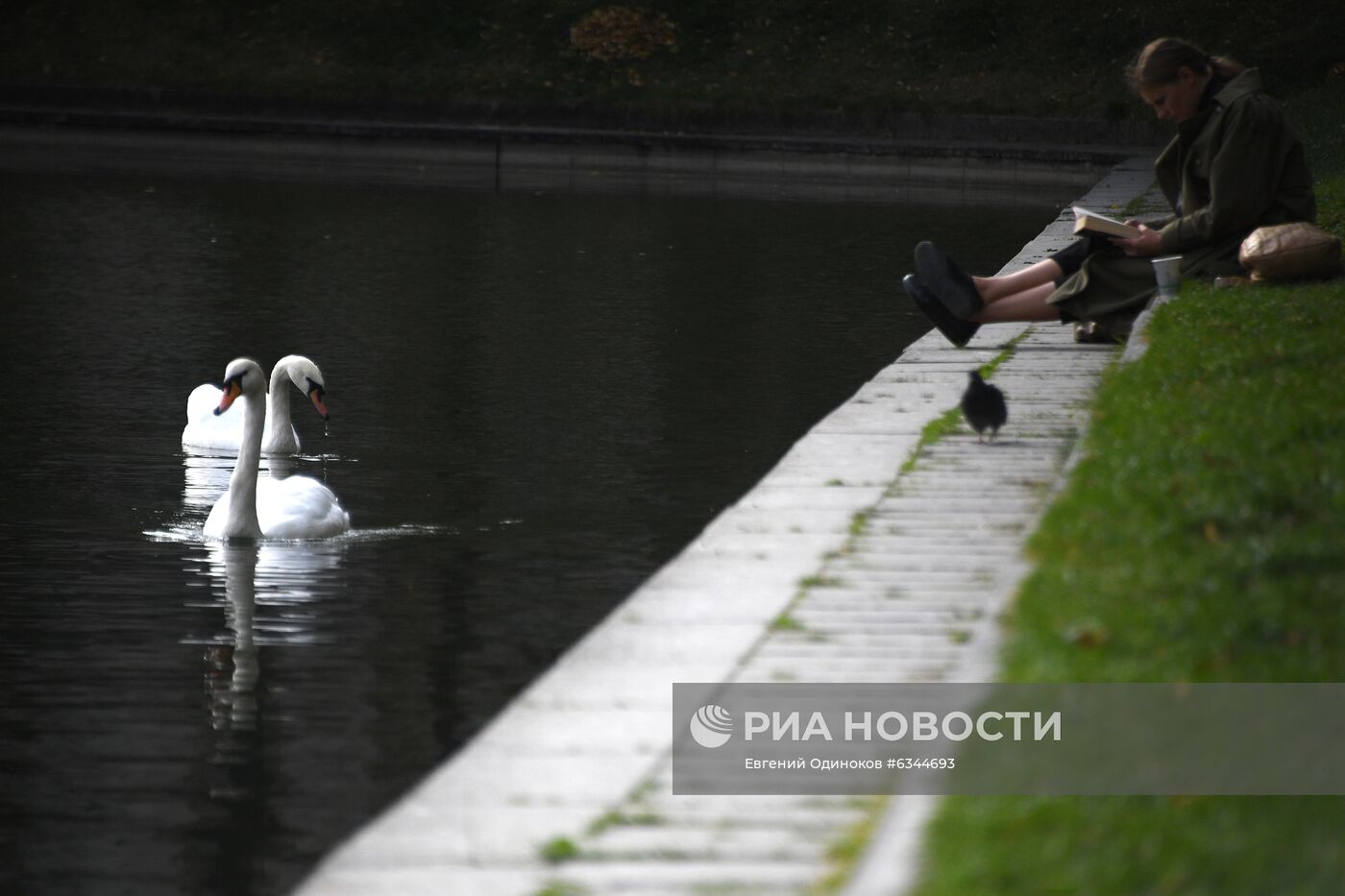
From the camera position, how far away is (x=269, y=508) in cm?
872

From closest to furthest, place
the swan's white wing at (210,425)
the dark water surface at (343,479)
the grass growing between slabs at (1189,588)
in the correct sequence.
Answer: the grass growing between slabs at (1189,588) < the dark water surface at (343,479) < the swan's white wing at (210,425)

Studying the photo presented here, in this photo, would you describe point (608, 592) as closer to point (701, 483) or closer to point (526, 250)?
point (701, 483)

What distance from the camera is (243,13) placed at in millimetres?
38688

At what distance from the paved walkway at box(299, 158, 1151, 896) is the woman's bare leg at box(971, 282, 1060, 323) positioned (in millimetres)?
1471

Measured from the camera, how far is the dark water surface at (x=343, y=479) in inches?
220

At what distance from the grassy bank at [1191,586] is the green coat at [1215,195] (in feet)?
2.32

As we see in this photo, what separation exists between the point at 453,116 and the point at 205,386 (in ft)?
79.6

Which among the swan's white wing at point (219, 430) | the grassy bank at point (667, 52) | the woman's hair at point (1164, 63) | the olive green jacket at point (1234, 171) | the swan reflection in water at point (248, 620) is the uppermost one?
the grassy bank at point (667, 52)

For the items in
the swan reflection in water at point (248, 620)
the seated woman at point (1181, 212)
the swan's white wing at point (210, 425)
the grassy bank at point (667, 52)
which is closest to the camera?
the swan reflection in water at point (248, 620)

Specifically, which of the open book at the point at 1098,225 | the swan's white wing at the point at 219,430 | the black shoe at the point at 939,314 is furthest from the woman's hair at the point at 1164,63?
the swan's white wing at the point at 219,430

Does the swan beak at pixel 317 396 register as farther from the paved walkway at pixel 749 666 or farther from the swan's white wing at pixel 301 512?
the paved walkway at pixel 749 666

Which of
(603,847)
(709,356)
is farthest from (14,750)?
(709,356)

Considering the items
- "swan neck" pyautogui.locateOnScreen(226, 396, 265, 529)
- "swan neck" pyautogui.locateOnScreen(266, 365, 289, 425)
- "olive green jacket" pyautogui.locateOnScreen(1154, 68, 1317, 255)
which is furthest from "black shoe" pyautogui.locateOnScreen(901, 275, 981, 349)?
"swan neck" pyautogui.locateOnScreen(266, 365, 289, 425)

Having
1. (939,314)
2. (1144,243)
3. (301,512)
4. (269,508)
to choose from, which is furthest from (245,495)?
(1144,243)
